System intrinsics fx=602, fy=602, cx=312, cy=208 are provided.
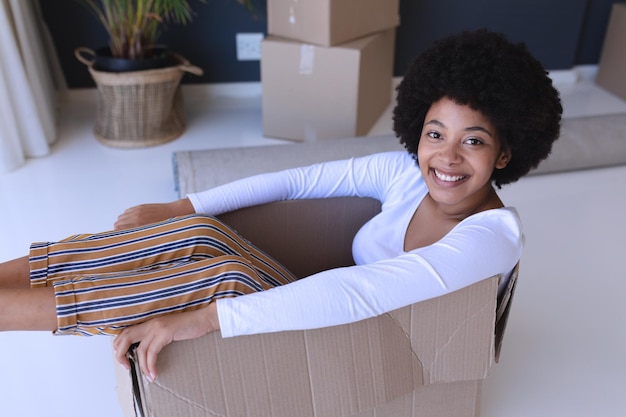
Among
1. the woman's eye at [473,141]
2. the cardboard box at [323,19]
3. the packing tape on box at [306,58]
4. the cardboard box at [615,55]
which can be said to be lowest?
the cardboard box at [615,55]

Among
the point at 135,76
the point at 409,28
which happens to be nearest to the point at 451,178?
the point at 135,76

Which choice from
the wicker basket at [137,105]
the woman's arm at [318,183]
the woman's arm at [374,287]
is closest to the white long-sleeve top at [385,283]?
the woman's arm at [374,287]

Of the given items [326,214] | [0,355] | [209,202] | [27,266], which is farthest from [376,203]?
[0,355]

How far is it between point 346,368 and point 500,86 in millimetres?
566

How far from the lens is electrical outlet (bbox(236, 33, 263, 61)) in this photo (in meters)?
3.06

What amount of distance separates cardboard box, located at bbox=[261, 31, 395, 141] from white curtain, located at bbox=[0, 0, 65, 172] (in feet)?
3.08

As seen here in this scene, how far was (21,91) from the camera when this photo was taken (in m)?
2.38

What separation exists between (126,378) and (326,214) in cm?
58

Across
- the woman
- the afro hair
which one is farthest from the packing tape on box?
the afro hair

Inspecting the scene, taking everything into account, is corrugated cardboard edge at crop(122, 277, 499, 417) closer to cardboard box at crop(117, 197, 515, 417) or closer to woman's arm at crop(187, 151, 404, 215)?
cardboard box at crop(117, 197, 515, 417)

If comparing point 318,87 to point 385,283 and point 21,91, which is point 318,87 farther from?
point 385,283

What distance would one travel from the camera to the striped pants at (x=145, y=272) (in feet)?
3.27

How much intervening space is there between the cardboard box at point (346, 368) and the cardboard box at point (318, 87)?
5.09 feet

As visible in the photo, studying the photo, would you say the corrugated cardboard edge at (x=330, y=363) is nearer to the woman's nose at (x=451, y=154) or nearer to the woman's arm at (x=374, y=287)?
the woman's arm at (x=374, y=287)
